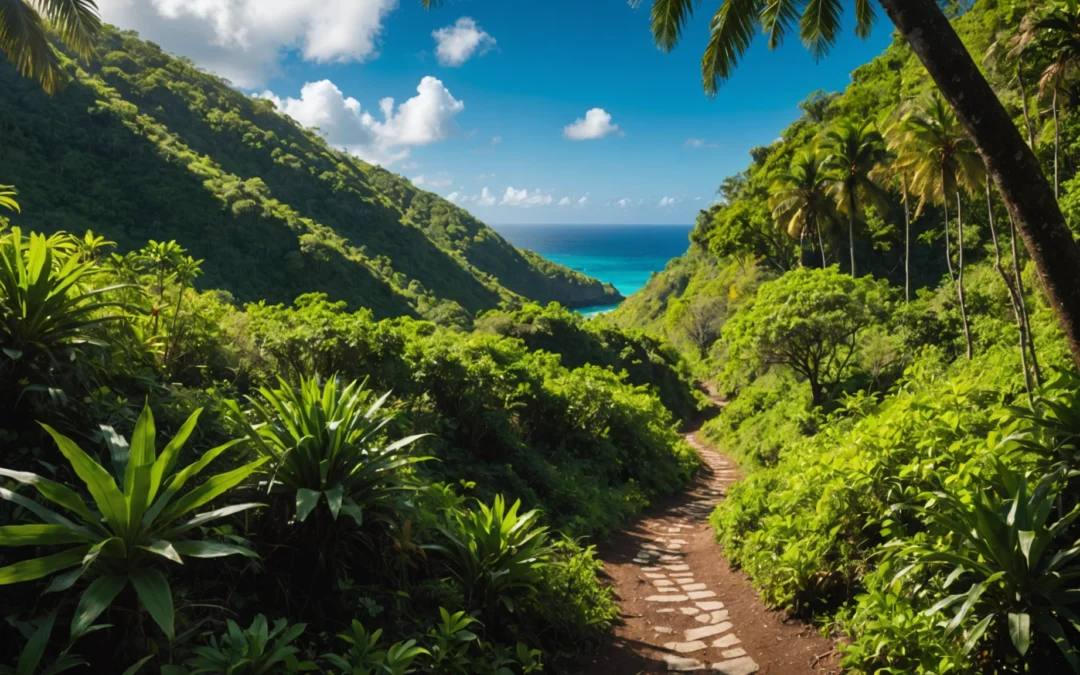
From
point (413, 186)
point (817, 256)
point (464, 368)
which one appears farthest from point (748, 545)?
point (413, 186)

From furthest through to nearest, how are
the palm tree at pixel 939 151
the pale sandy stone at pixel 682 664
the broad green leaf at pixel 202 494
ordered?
the palm tree at pixel 939 151, the pale sandy stone at pixel 682 664, the broad green leaf at pixel 202 494

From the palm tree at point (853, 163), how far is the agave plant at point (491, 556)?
22.6 m

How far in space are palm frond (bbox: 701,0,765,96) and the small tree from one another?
33.8 ft

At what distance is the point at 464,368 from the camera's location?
867 cm

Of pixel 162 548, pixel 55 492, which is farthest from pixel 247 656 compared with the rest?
pixel 55 492

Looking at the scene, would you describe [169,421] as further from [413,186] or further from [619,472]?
[413,186]

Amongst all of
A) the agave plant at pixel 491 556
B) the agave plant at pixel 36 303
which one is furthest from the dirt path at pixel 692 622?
the agave plant at pixel 36 303

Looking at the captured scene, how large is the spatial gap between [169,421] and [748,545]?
555 cm

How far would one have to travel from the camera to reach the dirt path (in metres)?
4.21

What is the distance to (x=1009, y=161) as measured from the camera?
3656 mm

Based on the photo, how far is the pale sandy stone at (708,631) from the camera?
484 cm

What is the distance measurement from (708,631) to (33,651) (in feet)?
14.8

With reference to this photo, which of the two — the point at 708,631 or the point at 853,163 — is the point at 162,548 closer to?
the point at 708,631

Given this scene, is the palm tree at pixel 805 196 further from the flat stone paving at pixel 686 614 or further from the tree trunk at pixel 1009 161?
the tree trunk at pixel 1009 161
